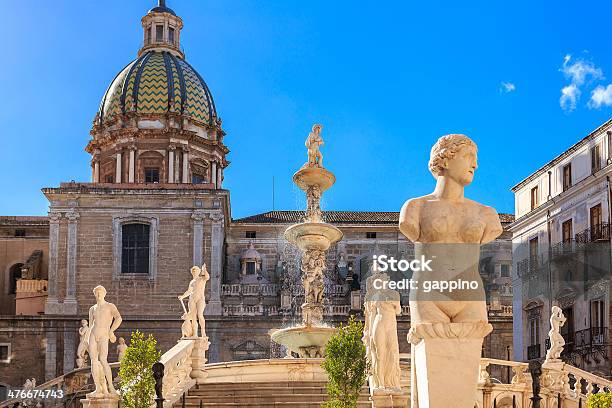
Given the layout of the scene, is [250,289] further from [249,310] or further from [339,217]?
[339,217]

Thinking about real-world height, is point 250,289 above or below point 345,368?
above

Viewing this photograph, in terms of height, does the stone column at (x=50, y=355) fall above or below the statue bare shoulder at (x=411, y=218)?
below

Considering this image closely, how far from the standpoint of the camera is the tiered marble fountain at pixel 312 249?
971 inches

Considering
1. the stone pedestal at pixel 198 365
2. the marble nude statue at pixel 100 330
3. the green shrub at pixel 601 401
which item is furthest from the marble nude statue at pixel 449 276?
the stone pedestal at pixel 198 365

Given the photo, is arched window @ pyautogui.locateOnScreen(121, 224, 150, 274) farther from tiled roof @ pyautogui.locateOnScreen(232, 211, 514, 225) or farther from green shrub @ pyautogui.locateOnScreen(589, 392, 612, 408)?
green shrub @ pyautogui.locateOnScreen(589, 392, 612, 408)

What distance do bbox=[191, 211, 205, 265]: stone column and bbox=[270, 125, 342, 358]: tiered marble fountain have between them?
22.1 meters

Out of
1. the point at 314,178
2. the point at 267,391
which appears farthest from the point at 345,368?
the point at 314,178

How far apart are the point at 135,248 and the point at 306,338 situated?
80.7 ft

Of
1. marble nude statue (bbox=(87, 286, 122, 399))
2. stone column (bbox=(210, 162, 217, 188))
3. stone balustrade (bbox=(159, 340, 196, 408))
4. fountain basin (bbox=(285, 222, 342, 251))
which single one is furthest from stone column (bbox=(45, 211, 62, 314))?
marble nude statue (bbox=(87, 286, 122, 399))

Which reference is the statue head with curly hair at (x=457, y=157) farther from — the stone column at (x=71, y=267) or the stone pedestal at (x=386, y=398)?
the stone column at (x=71, y=267)

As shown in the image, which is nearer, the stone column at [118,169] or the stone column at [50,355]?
the stone column at [50,355]

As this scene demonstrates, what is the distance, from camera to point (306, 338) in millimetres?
24641

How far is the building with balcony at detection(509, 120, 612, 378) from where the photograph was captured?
35219mm

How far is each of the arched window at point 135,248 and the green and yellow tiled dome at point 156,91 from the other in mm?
8157
